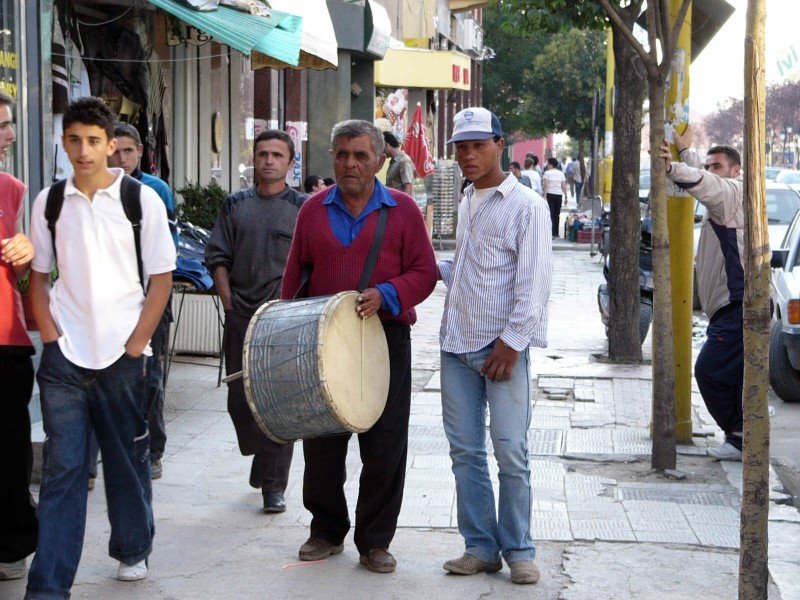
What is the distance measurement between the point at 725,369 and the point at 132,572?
13.0ft

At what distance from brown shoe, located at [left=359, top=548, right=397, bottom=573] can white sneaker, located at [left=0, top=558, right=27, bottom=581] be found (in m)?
1.42

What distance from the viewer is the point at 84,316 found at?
15.4ft

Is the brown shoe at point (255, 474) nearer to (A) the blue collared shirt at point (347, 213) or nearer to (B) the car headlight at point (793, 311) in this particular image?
(A) the blue collared shirt at point (347, 213)

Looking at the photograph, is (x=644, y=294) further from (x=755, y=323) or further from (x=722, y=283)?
(x=755, y=323)

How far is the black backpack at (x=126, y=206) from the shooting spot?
15.5 feet

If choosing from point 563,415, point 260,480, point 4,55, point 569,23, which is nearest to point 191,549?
point 260,480

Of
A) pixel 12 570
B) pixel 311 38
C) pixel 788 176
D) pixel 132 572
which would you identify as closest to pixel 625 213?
pixel 311 38

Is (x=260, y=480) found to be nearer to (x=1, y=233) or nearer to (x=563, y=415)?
(x=1, y=233)

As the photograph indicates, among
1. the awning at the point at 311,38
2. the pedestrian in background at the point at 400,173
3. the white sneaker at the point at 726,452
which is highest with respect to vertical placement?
the awning at the point at 311,38

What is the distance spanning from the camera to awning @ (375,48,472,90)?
25141 mm

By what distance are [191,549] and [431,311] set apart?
10.1 metres

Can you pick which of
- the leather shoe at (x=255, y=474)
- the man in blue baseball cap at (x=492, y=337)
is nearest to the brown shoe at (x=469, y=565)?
the man in blue baseball cap at (x=492, y=337)

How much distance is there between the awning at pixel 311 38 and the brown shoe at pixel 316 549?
589 cm

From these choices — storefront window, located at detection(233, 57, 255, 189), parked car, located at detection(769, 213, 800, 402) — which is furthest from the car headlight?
storefront window, located at detection(233, 57, 255, 189)
